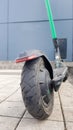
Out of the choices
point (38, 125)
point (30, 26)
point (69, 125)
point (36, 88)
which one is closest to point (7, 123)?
point (38, 125)

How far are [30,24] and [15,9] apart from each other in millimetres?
1116

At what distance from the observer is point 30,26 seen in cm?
929

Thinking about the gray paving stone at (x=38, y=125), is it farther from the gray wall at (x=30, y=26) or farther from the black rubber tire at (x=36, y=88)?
the gray wall at (x=30, y=26)

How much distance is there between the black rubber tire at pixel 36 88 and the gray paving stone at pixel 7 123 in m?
0.21

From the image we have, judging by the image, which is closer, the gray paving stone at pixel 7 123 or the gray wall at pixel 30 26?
the gray paving stone at pixel 7 123

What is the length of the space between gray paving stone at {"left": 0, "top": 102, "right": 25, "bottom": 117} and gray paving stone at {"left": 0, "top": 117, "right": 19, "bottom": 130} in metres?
0.13

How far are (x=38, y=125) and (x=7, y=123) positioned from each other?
30 centimetres

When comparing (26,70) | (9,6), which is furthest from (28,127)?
(9,6)

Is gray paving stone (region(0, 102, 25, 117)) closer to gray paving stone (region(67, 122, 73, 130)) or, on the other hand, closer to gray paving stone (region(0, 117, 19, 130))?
gray paving stone (region(0, 117, 19, 130))

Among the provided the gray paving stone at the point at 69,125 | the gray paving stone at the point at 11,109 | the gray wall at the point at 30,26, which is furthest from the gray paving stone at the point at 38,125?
the gray wall at the point at 30,26

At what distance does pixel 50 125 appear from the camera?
5.98 feet

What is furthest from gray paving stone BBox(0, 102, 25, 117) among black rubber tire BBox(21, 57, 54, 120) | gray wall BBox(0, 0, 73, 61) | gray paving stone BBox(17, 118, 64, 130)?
gray wall BBox(0, 0, 73, 61)

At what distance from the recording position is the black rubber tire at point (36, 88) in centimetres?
174

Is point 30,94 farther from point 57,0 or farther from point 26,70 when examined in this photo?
point 57,0
